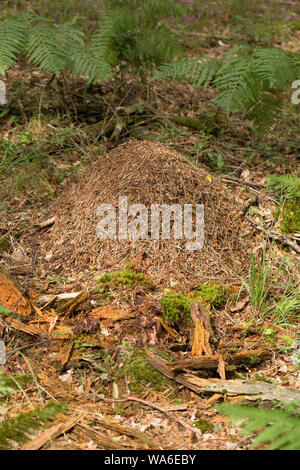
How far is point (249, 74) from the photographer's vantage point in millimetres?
3746

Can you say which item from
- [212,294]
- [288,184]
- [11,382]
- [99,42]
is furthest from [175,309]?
[99,42]

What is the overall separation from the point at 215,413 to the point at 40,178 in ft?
8.59

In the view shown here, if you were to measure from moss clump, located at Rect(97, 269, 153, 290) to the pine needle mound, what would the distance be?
120mm

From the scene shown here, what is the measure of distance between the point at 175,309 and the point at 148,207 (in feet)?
3.00

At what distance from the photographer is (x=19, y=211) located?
3.67m

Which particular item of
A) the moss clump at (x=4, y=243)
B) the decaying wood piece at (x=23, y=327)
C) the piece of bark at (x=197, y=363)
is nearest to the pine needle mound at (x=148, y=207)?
the moss clump at (x=4, y=243)

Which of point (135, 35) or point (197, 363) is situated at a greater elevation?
point (135, 35)

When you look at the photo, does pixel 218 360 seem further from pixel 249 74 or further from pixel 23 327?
pixel 249 74

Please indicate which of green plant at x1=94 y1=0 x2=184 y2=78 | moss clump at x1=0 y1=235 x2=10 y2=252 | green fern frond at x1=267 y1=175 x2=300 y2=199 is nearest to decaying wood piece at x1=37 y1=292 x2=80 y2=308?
moss clump at x1=0 y1=235 x2=10 y2=252

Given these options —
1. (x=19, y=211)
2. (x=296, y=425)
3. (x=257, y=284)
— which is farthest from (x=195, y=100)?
(x=296, y=425)

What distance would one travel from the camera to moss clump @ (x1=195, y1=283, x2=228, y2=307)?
9.23 ft

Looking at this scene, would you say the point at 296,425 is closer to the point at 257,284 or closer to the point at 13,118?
the point at 257,284

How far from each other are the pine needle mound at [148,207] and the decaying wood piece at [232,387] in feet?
2.44

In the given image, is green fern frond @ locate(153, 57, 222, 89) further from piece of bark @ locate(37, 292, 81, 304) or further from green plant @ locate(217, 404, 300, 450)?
green plant @ locate(217, 404, 300, 450)
